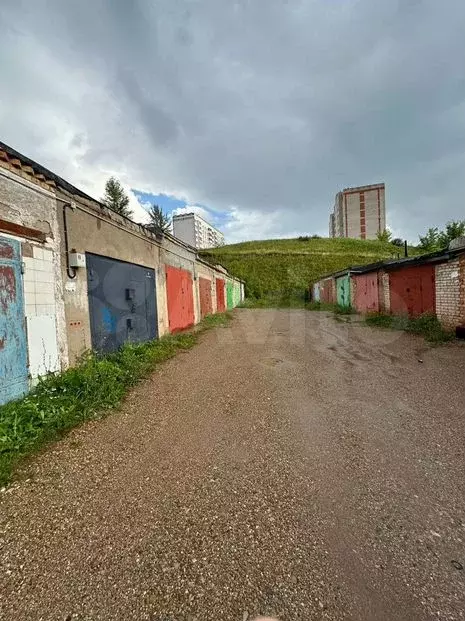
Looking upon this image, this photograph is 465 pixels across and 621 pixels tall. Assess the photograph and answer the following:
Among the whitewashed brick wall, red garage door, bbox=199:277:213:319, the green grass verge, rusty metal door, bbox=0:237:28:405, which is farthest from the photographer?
red garage door, bbox=199:277:213:319

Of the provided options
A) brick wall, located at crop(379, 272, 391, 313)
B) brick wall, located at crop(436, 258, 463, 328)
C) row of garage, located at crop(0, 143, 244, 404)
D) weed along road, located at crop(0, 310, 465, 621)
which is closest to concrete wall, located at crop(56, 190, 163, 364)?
row of garage, located at crop(0, 143, 244, 404)

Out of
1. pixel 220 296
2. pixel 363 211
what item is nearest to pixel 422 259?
pixel 220 296

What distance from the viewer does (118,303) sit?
6.43 meters

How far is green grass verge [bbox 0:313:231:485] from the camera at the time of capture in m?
2.95

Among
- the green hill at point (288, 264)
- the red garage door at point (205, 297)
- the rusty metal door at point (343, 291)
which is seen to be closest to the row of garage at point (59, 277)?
the red garage door at point (205, 297)

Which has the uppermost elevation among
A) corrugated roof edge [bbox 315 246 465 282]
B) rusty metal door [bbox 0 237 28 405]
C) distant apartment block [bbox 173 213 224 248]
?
distant apartment block [bbox 173 213 224 248]

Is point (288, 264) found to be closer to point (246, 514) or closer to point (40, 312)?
point (40, 312)

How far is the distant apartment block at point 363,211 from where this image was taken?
63.0m

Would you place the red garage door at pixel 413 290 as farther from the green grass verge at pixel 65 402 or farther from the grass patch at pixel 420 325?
the green grass verge at pixel 65 402

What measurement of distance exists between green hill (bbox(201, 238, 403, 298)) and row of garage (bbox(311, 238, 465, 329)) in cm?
1589

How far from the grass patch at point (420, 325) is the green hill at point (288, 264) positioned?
763 inches

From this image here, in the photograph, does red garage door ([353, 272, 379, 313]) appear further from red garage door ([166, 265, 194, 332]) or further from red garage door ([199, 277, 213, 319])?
red garage door ([166, 265, 194, 332])

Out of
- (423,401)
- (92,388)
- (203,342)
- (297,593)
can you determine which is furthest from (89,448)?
(203,342)

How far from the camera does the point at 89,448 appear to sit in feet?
9.99
